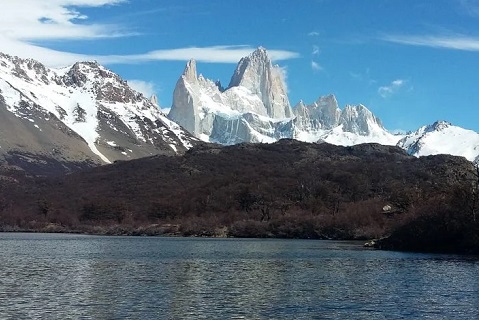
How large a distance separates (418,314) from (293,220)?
413 ft

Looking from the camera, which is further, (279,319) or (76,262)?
(76,262)

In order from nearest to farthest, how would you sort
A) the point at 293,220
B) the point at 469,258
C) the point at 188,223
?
the point at 469,258
the point at 293,220
the point at 188,223

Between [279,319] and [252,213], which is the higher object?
[252,213]

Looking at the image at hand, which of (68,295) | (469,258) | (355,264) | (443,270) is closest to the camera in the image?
(68,295)

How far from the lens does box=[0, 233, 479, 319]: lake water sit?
40.4 metres

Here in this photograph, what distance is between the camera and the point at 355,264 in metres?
72.9

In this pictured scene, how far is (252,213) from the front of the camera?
19288 cm

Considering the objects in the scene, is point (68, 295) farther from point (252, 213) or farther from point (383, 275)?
point (252, 213)

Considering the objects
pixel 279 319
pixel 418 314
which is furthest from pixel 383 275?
pixel 279 319

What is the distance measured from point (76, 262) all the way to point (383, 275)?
34.4 metres

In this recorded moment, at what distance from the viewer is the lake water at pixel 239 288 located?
133 ft

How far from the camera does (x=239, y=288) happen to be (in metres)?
51.6

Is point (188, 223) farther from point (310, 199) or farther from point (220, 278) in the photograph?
point (220, 278)

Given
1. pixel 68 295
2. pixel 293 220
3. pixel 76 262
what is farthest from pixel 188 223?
pixel 68 295
